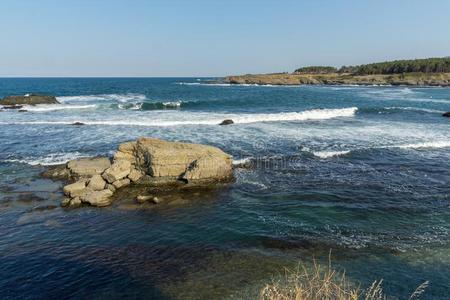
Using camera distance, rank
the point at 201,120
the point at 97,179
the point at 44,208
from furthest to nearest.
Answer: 1. the point at 201,120
2. the point at 97,179
3. the point at 44,208

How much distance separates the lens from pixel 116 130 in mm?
33312

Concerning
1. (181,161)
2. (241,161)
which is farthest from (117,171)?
(241,161)

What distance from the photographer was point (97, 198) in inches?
620

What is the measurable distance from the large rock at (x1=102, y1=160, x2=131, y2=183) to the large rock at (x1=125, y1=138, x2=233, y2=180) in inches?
34.8

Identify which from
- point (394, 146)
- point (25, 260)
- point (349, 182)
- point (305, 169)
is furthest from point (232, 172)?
point (394, 146)

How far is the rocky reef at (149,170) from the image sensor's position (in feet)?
57.9

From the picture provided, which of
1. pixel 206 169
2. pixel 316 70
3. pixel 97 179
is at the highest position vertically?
pixel 316 70

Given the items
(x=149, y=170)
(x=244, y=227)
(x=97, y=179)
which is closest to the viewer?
(x=244, y=227)

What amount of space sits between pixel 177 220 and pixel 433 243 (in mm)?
8861

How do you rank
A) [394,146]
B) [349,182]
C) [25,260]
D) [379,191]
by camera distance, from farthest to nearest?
[394,146] < [349,182] < [379,191] < [25,260]

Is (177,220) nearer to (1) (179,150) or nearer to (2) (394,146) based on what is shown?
(1) (179,150)

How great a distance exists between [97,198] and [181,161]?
15.4 ft

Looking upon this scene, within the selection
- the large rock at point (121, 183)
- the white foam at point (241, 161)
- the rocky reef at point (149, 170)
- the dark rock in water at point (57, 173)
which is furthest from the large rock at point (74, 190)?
the white foam at point (241, 161)

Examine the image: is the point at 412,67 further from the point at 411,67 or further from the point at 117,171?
the point at 117,171
